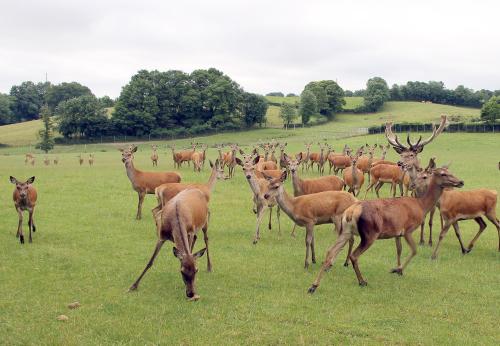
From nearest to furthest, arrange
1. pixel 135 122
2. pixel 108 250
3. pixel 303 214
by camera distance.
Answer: pixel 303 214 → pixel 108 250 → pixel 135 122

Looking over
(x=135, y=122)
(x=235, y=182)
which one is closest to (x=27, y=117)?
(x=135, y=122)

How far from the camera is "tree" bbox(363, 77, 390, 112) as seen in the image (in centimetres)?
9262

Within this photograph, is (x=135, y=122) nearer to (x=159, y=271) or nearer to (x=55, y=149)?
(x=55, y=149)

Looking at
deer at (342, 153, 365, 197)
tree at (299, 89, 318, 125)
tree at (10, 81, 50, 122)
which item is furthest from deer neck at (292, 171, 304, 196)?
tree at (10, 81, 50, 122)

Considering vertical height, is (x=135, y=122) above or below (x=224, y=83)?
below

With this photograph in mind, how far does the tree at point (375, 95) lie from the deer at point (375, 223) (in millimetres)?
85204

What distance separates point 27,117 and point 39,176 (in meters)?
92.1

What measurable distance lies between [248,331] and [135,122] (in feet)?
213

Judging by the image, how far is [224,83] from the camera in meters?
73.0

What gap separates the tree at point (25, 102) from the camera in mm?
109125

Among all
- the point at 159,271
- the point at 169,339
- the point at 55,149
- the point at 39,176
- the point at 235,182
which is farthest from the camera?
the point at 55,149

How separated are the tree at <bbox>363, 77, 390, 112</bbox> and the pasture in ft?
264

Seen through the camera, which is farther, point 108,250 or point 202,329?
point 108,250

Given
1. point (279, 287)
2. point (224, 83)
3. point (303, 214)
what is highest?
point (224, 83)
